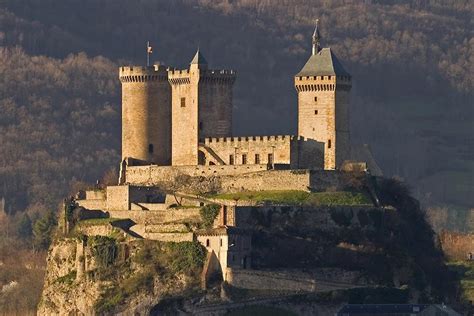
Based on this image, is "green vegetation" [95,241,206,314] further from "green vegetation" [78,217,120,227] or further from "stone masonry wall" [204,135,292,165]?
"stone masonry wall" [204,135,292,165]

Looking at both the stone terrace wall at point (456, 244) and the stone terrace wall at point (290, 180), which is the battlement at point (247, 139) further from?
the stone terrace wall at point (456, 244)

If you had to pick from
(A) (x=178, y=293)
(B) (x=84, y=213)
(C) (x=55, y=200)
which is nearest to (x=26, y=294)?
(B) (x=84, y=213)

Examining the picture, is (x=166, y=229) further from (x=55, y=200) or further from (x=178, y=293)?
(x=55, y=200)

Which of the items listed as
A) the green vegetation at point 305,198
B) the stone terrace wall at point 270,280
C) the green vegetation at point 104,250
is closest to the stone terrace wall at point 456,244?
the green vegetation at point 305,198

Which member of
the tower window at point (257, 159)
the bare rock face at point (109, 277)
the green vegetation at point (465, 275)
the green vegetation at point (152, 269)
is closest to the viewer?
the green vegetation at point (152, 269)

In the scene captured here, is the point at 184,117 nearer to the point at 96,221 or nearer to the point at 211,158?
the point at 211,158

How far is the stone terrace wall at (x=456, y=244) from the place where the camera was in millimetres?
149400

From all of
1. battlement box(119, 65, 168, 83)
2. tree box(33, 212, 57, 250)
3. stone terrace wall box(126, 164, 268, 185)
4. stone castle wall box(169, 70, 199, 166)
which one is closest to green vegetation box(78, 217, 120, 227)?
stone terrace wall box(126, 164, 268, 185)

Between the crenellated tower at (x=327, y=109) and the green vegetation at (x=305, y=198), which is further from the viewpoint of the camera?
the crenellated tower at (x=327, y=109)

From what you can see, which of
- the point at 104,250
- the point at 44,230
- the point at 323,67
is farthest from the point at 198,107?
the point at 44,230

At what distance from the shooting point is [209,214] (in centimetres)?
12350

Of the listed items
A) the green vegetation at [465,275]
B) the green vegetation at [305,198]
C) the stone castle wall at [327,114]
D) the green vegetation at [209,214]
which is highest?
the stone castle wall at [327,114]

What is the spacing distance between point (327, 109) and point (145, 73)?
1066cm

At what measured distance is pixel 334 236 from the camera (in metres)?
124
